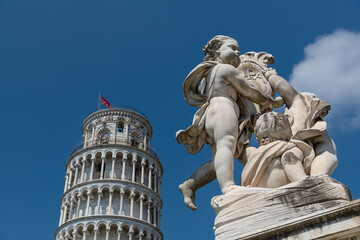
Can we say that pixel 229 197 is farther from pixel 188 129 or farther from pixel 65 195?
pixel 65 195

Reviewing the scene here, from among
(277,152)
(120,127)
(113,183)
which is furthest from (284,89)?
(120,127)

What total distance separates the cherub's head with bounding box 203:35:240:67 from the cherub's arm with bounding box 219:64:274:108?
0.19 m

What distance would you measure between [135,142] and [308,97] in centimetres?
3959

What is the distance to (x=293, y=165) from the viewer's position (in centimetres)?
273

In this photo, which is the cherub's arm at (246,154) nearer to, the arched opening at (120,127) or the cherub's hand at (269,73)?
the cherub's hand at (269,73)

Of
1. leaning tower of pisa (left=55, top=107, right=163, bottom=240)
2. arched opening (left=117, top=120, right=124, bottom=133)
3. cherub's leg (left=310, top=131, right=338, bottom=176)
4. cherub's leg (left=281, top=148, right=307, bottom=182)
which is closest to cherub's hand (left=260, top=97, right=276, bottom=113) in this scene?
cherub's leg (left=310, top=131, right=338, bottom=176)

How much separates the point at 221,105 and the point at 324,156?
0.78 meters

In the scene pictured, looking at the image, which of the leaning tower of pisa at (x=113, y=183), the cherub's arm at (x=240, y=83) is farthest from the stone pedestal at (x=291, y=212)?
the leaning tower of pisa at (x=113, y=183)

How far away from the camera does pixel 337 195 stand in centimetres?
230

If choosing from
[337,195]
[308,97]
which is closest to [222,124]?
[308,97]

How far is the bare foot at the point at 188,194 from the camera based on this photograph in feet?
10.6

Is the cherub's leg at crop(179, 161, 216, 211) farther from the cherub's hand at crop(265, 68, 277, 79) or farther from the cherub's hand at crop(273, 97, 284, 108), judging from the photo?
the cherub's hand at crop(265, 68, 277, 79)

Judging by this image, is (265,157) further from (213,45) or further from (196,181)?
(213,45)

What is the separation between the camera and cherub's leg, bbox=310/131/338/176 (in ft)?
9.21
